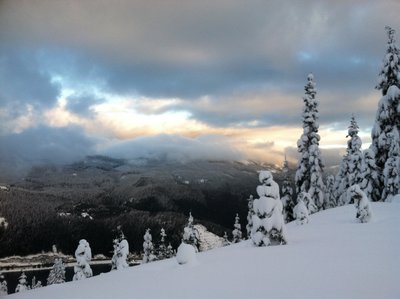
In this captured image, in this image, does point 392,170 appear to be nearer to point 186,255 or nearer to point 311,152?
point 311,152

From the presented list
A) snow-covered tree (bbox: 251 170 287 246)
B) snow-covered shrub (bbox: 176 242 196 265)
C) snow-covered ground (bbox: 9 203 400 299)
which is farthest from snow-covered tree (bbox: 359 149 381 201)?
snow-covered shrub (bbox: 176 242 196 265)

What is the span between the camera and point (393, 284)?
33.2ft

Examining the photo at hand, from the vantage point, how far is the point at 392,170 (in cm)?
3544

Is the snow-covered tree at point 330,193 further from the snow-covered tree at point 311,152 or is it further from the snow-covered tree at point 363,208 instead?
the snow-covered tree at point 363,208

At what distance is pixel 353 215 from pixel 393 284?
1539cm

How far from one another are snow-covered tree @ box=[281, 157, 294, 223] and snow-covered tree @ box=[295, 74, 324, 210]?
3226 millimetres

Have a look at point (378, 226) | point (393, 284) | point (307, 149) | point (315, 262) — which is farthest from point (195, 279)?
point (307, 149)

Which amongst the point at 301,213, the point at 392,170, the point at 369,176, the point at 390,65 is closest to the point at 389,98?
the point at 390,65

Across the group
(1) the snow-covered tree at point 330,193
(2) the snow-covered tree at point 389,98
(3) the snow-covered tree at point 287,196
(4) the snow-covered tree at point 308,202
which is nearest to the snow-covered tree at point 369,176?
(2) the snow-covered tree at point 389,98

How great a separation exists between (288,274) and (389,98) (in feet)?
92.2

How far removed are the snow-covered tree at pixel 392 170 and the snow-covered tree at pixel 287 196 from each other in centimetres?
1235

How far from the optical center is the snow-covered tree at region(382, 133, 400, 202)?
35.0 meters

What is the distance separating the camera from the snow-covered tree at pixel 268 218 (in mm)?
19109

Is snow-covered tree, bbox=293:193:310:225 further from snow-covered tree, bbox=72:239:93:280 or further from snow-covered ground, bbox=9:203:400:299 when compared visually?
snow-covered tree, bbox=72:239:93:280
